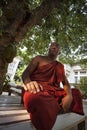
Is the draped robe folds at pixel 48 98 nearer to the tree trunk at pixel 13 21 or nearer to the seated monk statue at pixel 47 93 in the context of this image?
the seated monk statue at pixel 47 93

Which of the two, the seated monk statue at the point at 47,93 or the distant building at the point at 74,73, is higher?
the distant building at the point at 74,73

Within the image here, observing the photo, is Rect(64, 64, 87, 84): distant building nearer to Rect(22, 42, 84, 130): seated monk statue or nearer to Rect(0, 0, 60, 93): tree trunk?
Rect(0, 0, 60, 93): tree trunk

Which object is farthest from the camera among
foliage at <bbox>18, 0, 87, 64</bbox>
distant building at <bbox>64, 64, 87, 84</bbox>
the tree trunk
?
distant building at <bbox>64, 64, 87, 84</bbox>

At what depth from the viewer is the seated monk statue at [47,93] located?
5.65 feet

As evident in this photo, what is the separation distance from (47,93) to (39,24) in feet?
20.4

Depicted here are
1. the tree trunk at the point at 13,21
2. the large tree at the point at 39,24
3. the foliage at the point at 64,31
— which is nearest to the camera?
the tree trunk at the point at 13,21

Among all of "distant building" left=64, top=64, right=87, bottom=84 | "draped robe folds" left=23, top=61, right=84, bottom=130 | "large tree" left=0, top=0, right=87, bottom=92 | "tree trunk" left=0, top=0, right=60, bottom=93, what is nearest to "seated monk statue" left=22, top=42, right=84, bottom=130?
"draped robe folds" left=23, top=61, right=84, bottom=130

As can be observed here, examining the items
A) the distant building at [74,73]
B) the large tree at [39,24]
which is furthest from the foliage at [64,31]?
the distant building at [74,73]

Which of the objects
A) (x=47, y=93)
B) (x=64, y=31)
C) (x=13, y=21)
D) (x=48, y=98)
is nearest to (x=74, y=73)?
(x=64, y=31)

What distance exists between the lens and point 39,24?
821 centimetres

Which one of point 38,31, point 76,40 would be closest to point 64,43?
point 76,40

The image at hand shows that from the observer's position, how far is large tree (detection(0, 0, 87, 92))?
7.19 meters

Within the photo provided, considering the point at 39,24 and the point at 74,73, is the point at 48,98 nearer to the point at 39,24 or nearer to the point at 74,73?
the point at 39,24

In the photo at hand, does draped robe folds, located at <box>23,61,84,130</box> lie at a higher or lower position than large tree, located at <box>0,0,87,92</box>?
lower
